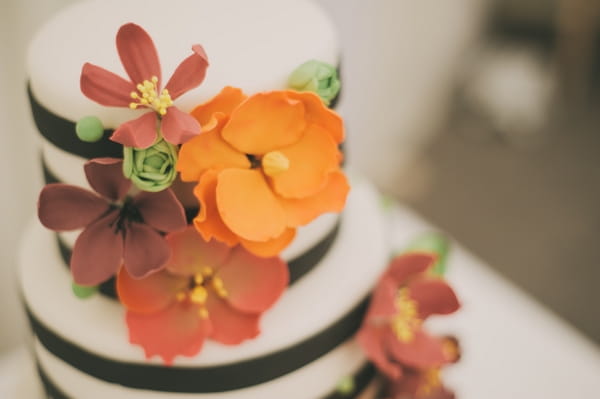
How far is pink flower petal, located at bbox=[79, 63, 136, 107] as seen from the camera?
557 mm

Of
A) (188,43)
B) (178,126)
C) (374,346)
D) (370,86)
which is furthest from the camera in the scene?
(370,86)

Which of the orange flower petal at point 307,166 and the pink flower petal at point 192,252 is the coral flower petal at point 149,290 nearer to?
the pink flower petal at point 192,252

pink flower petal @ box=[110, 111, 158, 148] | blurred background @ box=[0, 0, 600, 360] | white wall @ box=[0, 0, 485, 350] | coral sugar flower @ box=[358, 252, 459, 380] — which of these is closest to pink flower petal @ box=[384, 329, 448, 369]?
coral sugar flower @ box=[358, 252, 459, 380]

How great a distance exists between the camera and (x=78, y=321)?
0.72 metres

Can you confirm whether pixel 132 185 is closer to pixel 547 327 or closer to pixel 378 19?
pixel 547 327

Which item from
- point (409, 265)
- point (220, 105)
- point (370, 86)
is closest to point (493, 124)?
point (370, 86)

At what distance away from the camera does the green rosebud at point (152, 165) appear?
0.57 meters

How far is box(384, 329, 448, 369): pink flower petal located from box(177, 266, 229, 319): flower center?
228mm

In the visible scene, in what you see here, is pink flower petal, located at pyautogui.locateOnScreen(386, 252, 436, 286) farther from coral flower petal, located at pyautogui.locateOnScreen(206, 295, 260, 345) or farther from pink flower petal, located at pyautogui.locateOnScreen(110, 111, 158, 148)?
pink flower petal, located at pyautogui.locateOnScreen(110, 111, 158, 148)

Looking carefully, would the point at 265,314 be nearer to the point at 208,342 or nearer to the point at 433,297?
the point at 208,342

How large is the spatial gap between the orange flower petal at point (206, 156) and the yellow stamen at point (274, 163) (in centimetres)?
2

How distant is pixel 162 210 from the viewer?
2.00ft

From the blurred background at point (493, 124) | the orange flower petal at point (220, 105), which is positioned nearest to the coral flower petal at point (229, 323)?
the orange flower petal at point (220, 105)

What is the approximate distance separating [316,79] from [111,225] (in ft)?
0.79
